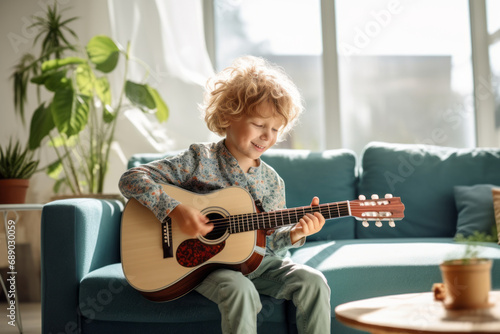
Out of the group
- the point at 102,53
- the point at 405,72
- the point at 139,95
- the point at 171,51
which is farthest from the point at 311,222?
the point at 405,72

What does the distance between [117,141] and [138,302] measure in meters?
1.53

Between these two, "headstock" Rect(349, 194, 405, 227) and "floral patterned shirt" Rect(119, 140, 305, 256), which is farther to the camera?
"floral patterned shirt" Rect(119, 140, 305, 256)

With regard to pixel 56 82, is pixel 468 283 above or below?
below

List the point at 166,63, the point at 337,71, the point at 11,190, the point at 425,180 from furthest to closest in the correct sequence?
the point at 337,71
the point at 166,63
the point at 11,190
the point at 425,180

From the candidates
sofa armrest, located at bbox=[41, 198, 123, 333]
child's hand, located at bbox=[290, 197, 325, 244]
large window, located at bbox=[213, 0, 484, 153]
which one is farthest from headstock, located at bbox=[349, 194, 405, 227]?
large window, located at bbox=[213, 0, 484, 153]

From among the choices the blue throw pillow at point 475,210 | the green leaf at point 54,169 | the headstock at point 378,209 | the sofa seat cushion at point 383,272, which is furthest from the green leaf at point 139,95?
the blue throw pillow at point 475,210

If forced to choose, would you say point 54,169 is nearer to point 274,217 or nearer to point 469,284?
point 274,217

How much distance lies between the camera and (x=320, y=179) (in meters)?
2.40

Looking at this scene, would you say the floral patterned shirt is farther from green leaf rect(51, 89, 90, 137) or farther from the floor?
the floor

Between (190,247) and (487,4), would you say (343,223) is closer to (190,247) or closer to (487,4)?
(190,247)

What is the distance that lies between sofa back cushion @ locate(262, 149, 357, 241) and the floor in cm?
130

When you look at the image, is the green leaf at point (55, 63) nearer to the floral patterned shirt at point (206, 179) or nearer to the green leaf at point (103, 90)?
the green leaf at point (103, 90)

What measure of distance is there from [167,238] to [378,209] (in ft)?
2.12

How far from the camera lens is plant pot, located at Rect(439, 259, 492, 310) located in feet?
3.33
